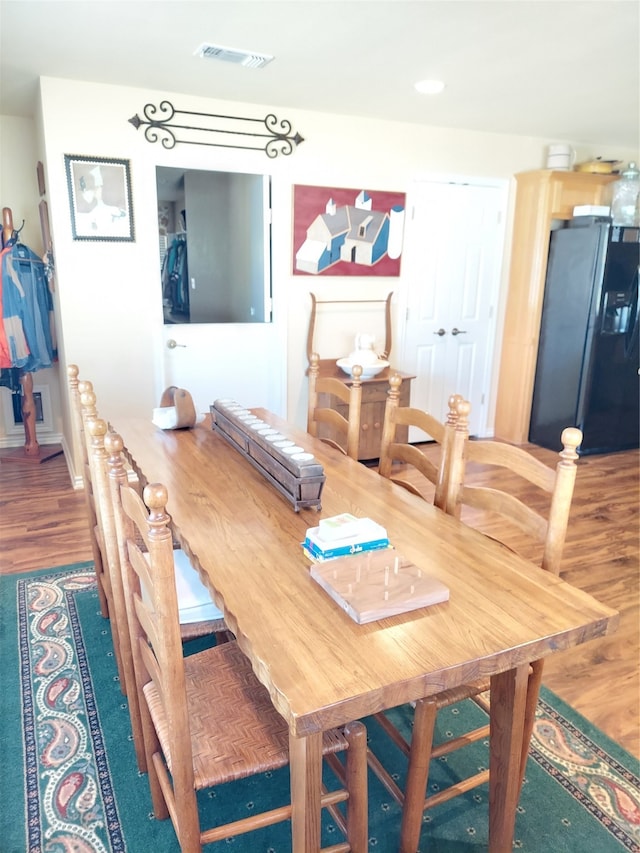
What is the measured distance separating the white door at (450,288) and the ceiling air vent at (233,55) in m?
1.73

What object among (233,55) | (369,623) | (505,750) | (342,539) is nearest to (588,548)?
(505,750)

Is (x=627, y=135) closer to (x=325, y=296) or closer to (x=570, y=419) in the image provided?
(x=570, y=419)

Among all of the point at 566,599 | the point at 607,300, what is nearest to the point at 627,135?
the point at 607,300

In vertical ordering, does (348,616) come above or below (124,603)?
above

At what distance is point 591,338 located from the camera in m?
4.45

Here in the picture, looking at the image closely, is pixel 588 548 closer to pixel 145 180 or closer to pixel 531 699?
pixel 531 699

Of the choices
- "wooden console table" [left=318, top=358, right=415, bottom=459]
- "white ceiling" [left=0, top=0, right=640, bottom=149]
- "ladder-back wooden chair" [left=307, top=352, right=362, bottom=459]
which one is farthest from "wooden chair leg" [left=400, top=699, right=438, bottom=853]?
"wooden console table" [left=318, top=358, right=415, bottom=459]

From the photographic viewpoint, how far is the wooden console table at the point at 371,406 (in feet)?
13.2

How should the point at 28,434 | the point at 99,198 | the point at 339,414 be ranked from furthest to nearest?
1. the point at 28,434
2. the point at 99,198
3. the point at 339,414

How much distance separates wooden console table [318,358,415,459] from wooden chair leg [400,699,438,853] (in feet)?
8.99

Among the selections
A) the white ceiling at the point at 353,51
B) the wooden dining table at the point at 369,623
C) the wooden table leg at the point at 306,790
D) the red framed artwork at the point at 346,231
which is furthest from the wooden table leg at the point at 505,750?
the red framed artwork at the point at 346,231

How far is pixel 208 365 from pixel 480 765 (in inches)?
115

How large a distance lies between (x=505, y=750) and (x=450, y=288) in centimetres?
382

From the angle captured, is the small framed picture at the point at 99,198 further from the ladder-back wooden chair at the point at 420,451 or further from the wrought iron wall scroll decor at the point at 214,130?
the ladder-back wooden chair at the point at 420,451
